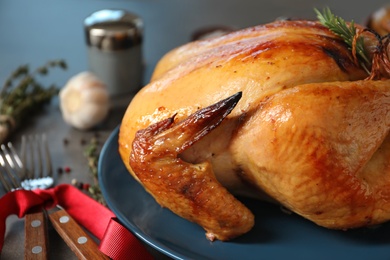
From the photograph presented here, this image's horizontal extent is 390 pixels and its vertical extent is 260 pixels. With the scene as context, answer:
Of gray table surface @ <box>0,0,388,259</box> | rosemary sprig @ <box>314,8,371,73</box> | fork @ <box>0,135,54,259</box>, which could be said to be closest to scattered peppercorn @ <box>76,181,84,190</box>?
fork @ <box>0,135,54,259</box>

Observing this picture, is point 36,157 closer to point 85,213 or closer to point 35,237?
point 85,213

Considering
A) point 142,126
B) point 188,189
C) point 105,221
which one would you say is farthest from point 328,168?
point 105,221

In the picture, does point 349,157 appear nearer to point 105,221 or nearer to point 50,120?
point 105,221

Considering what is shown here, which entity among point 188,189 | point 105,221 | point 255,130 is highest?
point 255,130

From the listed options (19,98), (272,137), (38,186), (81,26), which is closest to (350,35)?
(272,137)

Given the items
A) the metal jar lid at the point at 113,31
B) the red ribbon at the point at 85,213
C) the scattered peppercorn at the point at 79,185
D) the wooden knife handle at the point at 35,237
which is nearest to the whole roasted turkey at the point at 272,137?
the red ribbon at the point at 85,213

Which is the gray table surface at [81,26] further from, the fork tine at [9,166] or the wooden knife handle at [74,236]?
the wooden knife handle at [74,236]
